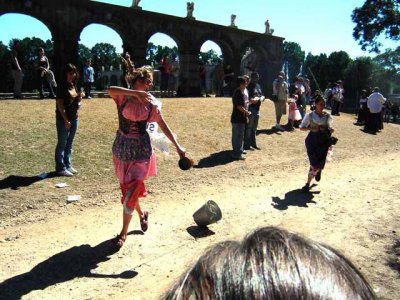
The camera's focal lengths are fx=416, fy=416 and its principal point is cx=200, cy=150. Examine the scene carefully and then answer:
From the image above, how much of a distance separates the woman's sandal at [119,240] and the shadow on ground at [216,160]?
4.87 metres

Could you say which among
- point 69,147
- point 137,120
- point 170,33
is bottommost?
point 69,147

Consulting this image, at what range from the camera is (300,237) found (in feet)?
3.08

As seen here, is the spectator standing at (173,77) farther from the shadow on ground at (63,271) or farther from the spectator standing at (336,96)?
the shadow on ground at (63,271)

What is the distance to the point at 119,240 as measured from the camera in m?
5.35

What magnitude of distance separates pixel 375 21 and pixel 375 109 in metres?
22.6

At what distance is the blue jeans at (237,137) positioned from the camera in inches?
422

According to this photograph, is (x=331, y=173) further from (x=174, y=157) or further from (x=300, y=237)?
(x=300, y=237)

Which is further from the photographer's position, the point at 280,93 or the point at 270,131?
the point at 280,93

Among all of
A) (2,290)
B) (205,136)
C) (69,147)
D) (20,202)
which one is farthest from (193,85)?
(2,290)

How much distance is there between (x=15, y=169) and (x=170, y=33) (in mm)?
17180

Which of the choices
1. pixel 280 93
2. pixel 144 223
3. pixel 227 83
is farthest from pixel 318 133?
pixel 227 83

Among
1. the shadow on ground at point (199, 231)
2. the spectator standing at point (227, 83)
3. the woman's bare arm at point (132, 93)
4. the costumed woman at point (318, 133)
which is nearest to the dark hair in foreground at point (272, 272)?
the woman's bare arm at point (132, 93)

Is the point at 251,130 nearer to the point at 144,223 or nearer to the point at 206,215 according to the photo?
the point at 206,215

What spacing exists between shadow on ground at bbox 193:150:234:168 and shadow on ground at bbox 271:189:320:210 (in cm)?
250
